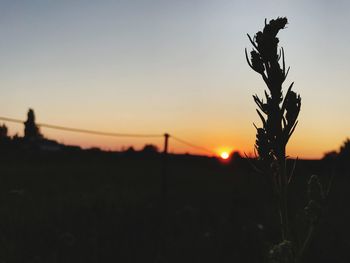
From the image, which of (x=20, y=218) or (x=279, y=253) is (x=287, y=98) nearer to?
(x=279, y=253)

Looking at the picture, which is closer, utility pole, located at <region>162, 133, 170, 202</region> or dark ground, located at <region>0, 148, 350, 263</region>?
dark ground, located at <region>0, 148, 350, 263</region>

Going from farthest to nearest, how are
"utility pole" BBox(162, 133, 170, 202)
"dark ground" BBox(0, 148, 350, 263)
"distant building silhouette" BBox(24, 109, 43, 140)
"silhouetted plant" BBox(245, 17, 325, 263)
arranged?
"utility pole" BBox(162, 133, 170, 202)
"dark ground" BBox(0, 148, 350, 263)
"distant building silhouette" BBox(24, 109, 43, 140)
"silhouetted plant" BBox(245, 17, 325, 263)

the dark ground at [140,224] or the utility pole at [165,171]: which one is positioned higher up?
the utility pole at [165,171]

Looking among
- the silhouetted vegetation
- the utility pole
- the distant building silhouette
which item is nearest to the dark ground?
the silhouetted vegetation

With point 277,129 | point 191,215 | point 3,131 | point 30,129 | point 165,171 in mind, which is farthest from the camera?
point 191,215

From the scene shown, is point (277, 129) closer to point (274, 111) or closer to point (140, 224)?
point (274, 111)

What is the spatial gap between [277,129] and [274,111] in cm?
8

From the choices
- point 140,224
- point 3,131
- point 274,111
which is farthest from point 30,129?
point 274,111

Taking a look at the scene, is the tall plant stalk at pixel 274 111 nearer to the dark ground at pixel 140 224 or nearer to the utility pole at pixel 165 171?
the dark ground at pixel 140 224

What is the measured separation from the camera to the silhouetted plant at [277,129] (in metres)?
2.02

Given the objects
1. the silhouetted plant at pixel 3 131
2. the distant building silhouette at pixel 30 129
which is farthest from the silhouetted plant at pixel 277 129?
the silhouetted plant at pixel 3 131

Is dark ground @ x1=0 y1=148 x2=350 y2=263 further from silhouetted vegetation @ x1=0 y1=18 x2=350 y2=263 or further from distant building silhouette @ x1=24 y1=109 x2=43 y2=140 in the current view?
distant building silhouette @ x1=24 y1=109 x2=43 y2=140

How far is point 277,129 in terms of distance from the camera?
213 cm

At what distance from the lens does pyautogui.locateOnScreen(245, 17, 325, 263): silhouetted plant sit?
6.63 feet
